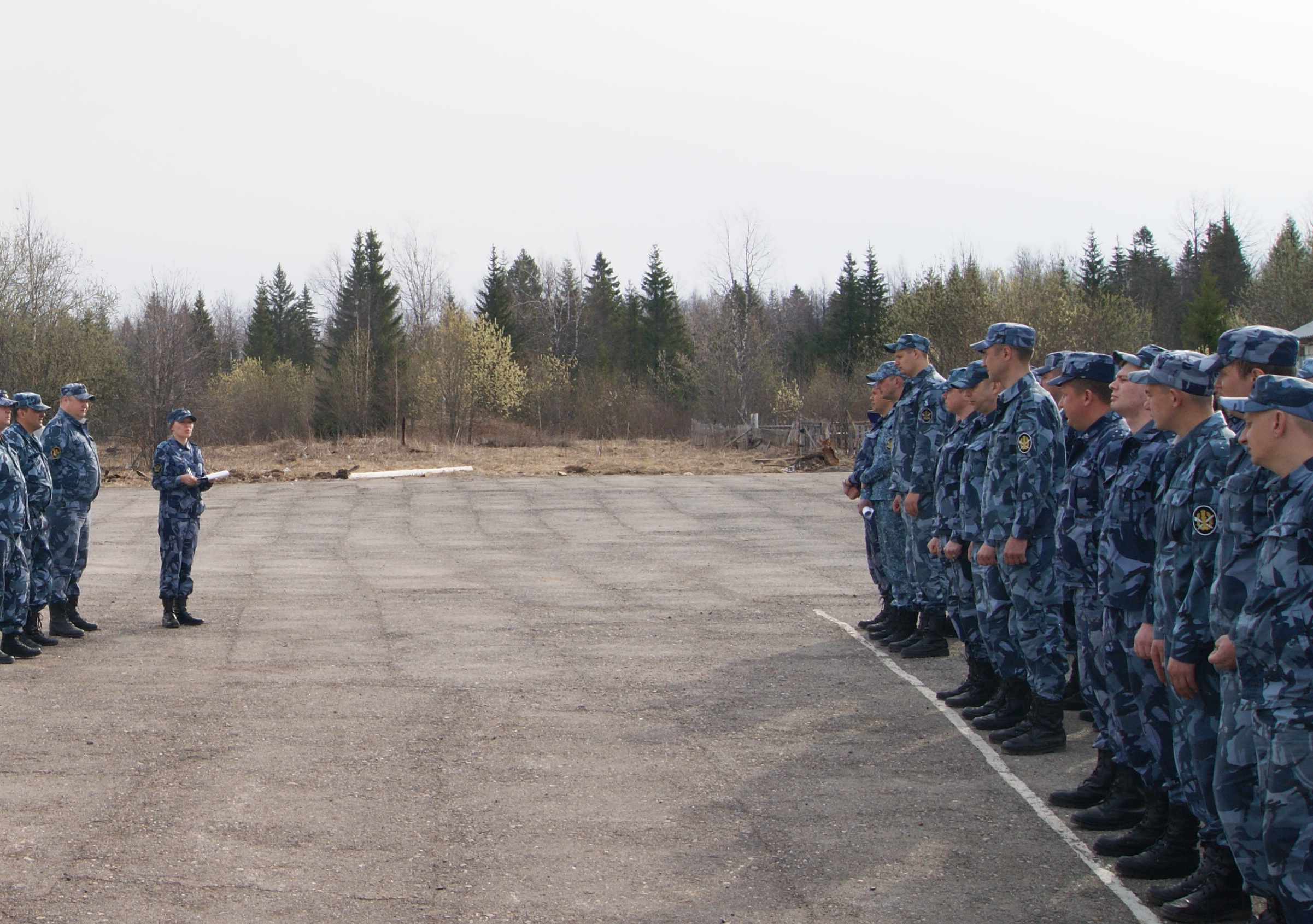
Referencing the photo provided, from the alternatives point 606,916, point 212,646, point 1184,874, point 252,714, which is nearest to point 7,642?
point 212,646

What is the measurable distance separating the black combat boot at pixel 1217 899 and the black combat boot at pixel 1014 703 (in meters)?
2.51

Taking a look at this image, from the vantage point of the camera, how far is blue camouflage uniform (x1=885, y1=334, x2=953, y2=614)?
888 cm

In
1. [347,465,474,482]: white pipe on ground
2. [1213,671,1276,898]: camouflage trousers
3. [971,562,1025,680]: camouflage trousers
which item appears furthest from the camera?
[347,465,474,482]: white pipe on ground

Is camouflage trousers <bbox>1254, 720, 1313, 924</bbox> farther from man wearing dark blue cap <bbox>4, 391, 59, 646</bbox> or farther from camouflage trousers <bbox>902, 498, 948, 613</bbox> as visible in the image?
man wearing dark blue cap <bbox>4, 391, 59, 646</bbox>

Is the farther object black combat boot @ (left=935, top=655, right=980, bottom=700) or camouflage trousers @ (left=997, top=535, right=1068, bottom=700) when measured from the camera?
black combat boot @ (left=935, top=655, right=980, bottom=700)

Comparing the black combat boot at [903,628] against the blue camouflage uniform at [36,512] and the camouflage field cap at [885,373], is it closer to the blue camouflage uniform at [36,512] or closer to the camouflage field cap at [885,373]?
the camouflage field cap at [885,373]

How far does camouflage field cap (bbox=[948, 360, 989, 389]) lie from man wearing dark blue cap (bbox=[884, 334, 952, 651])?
0.92 meters

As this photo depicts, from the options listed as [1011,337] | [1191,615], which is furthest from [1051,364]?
[1191,615]

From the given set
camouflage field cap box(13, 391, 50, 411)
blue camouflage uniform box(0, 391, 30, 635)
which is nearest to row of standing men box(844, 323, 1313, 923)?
blue camouflage uniform box(0, 391, 30, 635)

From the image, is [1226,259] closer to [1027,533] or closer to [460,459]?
[460,459]

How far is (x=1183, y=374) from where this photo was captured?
481cm

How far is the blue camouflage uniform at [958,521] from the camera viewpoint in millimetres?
7523

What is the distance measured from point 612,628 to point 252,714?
153 inches

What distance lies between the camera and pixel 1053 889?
466 cm
